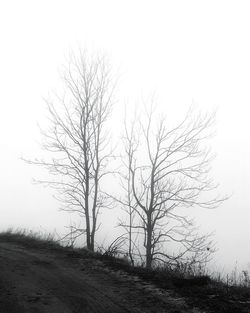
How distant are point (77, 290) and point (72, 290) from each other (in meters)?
0.09

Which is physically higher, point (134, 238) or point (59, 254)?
point (134, 238)

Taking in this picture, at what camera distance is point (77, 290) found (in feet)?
22.3

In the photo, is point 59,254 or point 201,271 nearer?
point 201,271

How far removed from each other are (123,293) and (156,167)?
45.1ft

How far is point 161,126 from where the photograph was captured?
20641mm

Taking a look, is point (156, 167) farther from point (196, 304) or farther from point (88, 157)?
point (196, 304)

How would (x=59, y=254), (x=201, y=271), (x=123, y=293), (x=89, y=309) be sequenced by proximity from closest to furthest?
(x=89, y=309) → (x=123, y=293) → (x=201, y=271) → (x=59, y=254)

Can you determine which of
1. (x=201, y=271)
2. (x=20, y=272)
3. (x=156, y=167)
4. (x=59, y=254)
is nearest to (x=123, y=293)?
(x=20, y=272)

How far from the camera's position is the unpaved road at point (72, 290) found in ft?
19.1

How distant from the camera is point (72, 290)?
678cm

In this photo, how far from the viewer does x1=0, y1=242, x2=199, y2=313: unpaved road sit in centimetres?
581

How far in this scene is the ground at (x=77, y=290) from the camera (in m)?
5.81

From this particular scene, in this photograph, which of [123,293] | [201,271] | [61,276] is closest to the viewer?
[123,293]

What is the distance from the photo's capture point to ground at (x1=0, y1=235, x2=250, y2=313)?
19.1 feet
